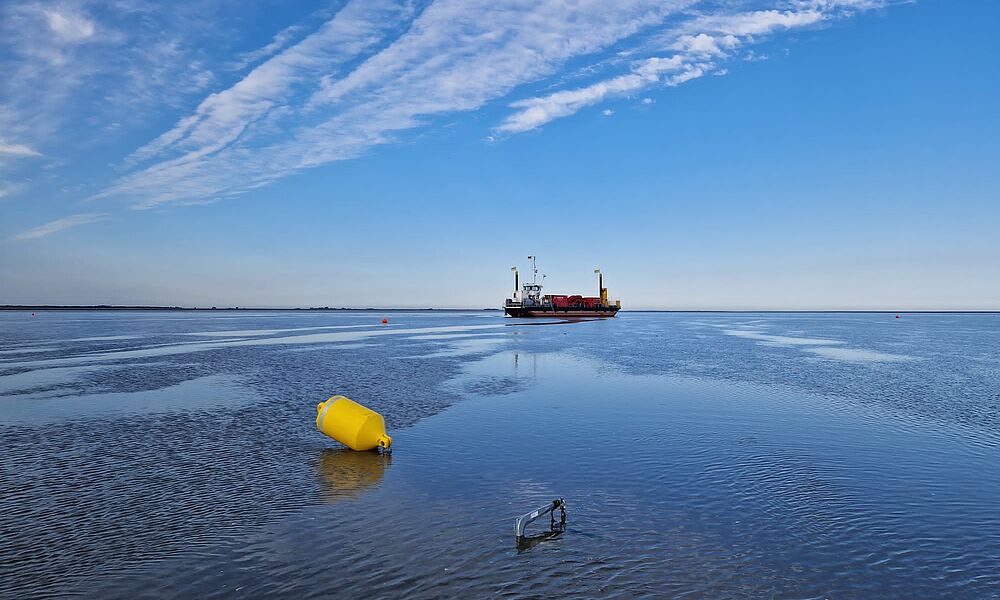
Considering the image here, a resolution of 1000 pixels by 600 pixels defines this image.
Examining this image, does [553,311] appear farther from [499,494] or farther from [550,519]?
[550,519]

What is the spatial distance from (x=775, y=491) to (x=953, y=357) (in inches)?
1602

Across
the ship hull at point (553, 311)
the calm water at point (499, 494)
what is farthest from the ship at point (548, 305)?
the calm water at point (499, 494)

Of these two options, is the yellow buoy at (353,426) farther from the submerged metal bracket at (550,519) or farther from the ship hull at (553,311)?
the ship hull at (553,311)

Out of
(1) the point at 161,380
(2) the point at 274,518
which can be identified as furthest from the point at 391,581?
(1) the point at 161,380

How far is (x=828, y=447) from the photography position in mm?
13172

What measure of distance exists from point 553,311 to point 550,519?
126m

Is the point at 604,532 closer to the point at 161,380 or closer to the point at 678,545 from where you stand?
the point at 678,545

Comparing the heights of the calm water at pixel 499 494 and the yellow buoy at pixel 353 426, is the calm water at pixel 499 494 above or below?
below

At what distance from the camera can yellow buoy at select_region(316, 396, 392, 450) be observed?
12.4 m

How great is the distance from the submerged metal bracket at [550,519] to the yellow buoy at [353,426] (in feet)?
17.1

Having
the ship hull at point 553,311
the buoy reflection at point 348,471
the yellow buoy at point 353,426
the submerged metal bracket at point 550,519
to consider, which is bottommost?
the buoy reflection at point 348,471

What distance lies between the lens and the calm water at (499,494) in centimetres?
651

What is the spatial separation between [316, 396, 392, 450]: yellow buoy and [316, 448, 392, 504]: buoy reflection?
23 centimetres

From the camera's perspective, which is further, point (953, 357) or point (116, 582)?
point (953, 357)
